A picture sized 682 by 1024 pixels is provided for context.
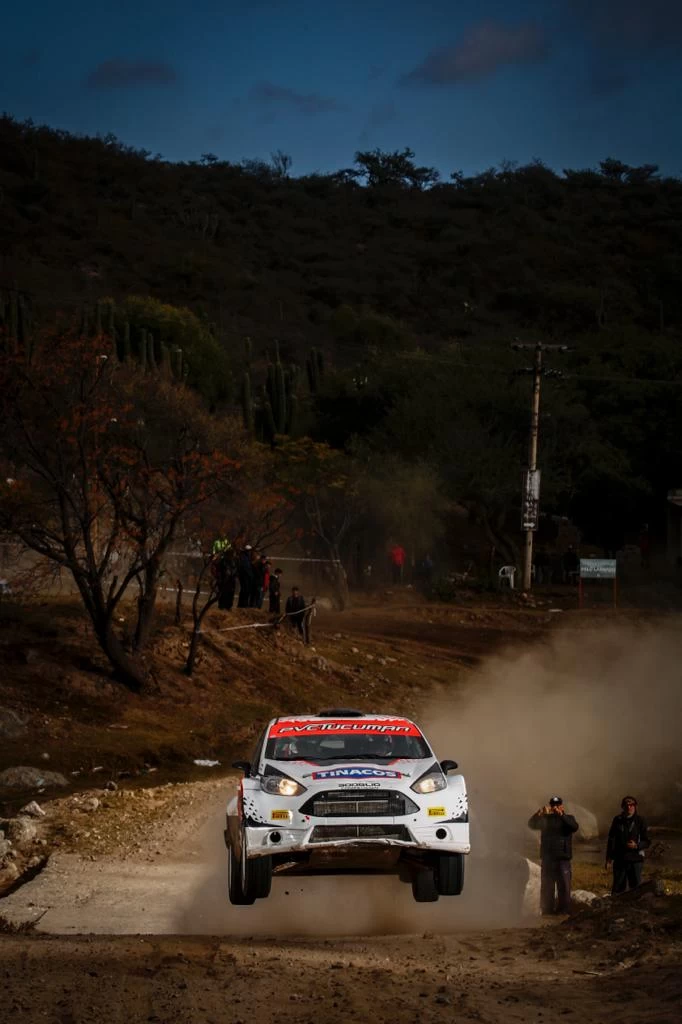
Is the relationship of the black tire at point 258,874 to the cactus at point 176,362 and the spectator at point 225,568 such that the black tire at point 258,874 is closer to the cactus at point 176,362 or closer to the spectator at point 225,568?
the spectator at point 225,568

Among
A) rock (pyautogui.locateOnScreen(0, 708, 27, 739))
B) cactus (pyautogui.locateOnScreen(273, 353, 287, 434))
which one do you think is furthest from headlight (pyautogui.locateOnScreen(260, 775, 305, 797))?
cactus (pyautogui.locateOnScreen(273, 353, 287, 434))

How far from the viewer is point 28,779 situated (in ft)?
77.2

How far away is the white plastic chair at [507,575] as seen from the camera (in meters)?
53.0

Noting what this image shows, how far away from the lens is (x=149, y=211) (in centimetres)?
16900

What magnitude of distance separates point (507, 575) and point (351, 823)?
42423mm

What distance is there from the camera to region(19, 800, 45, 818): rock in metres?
20.0

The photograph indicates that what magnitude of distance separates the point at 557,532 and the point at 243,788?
5531cm

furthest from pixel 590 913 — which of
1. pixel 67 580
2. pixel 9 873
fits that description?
pixel 67 580

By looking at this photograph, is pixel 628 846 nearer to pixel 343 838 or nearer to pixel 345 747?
pixel 345 747

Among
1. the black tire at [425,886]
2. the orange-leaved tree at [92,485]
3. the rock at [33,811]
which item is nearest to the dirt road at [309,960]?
the black tire at [425,886]

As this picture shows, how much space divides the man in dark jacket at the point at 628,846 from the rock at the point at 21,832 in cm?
757

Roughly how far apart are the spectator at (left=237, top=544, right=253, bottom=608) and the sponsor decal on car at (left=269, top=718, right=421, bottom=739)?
22.3 metres

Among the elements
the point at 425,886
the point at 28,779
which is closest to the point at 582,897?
the point at 425,886

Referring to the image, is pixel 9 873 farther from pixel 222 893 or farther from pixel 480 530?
pixel 480 530
